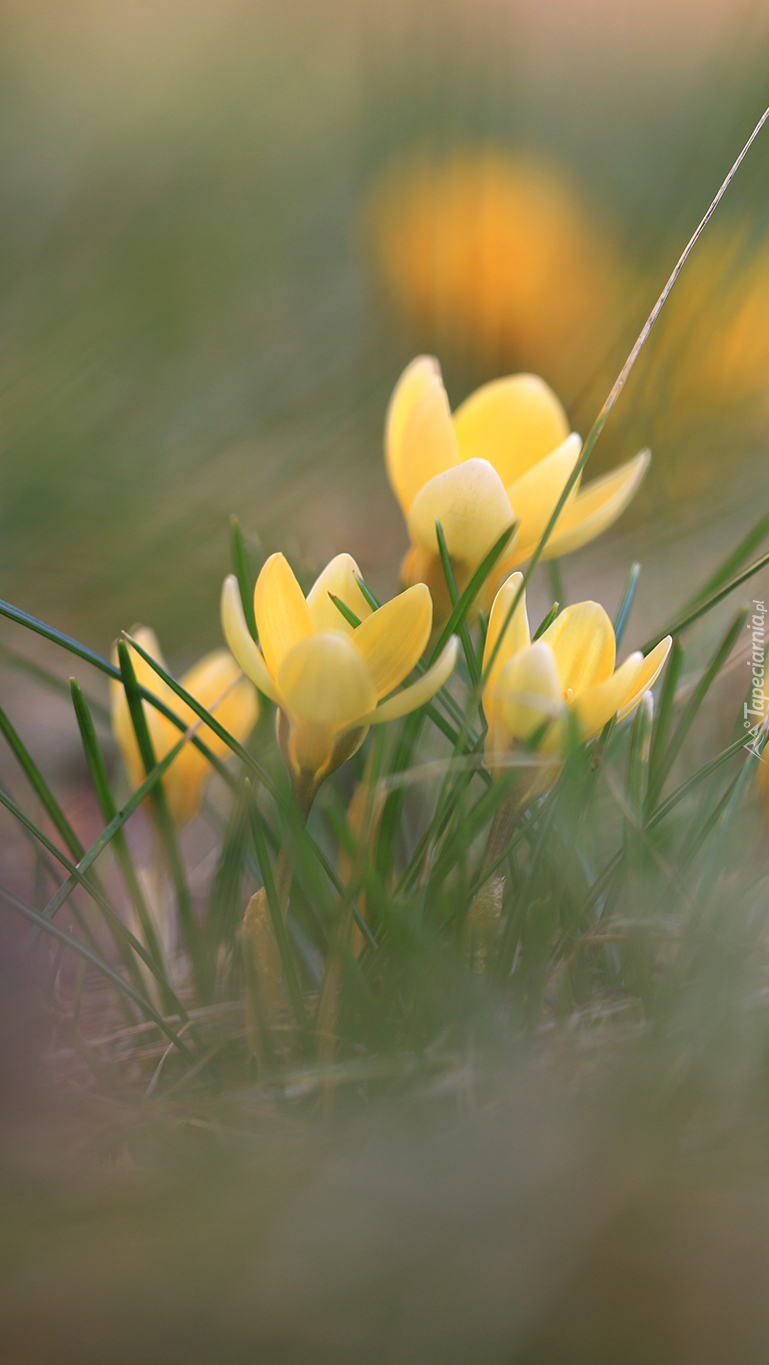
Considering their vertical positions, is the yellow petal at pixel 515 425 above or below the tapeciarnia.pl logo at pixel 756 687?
above

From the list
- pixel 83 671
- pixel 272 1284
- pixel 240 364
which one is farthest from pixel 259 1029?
pixel 240 364

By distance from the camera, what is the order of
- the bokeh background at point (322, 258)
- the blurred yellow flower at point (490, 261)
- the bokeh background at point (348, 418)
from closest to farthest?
the bokeh background at point (348, 418)
the bokeh background at point (322, 258)
the blurred yellow flower at point (490, 261)

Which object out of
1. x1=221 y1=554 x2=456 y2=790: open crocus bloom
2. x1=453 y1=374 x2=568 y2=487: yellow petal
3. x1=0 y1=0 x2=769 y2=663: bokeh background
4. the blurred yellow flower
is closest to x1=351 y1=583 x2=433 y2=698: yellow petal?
x1=221 y1=554 x2=456 y2=790: open crocus bloom

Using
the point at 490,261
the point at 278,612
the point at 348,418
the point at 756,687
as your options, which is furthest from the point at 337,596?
the point at 490,261

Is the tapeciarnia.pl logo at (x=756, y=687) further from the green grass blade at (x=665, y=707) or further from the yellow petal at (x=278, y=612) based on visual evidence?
the yellow petal at (x=278, y=612)

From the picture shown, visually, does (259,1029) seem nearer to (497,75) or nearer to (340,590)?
(340,590)

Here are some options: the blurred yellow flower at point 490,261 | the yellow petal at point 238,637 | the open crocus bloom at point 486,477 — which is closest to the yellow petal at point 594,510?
the open crocus bloom at point 486,477

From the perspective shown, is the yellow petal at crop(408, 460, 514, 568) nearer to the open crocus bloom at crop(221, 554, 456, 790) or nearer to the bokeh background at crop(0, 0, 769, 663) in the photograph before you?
the open crocus bloom at crop(221, 554, 456, 790)
